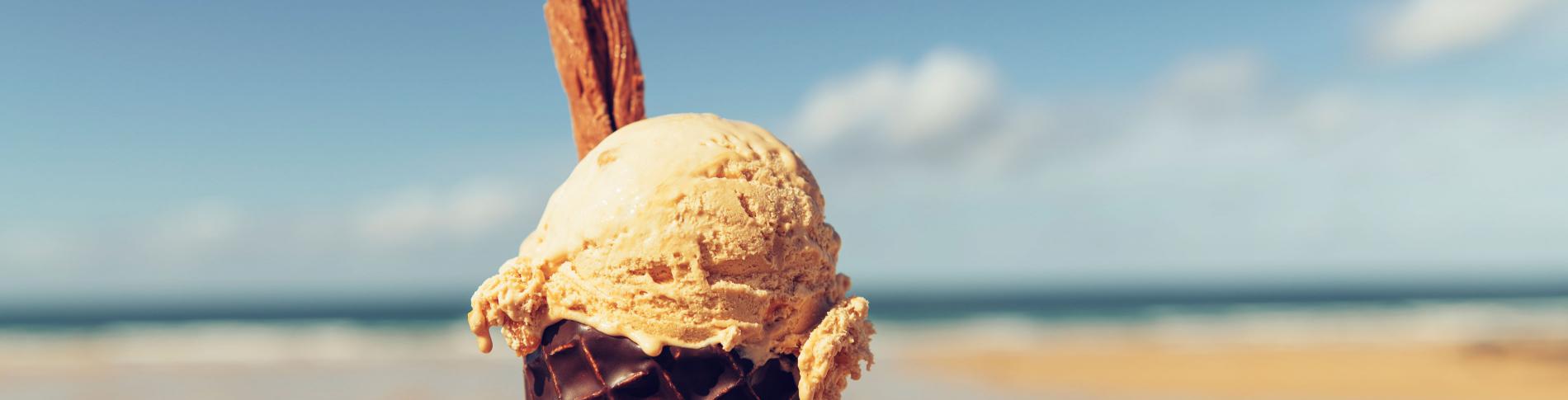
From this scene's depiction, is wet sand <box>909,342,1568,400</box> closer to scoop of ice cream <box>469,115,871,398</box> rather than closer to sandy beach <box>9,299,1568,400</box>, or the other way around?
sandy beach <box>9,299,1568,400</box>

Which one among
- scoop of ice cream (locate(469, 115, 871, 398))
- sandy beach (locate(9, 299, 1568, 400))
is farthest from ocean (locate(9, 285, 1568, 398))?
scoop of ice cream (locate(469, 115, 871, 398))

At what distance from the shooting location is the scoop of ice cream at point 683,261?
2.22 meters

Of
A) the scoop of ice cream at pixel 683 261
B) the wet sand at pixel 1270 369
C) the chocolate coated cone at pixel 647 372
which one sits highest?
the scoop of ice cream at pixel 683 261

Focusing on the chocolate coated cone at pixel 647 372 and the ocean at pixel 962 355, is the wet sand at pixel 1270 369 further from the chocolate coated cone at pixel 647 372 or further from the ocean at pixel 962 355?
the chocolate coated cone at pixel 647 372

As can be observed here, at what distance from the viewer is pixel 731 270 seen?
2.28 m

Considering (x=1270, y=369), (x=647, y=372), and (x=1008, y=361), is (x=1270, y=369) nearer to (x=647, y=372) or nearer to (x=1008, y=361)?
(x=1008, y=361)

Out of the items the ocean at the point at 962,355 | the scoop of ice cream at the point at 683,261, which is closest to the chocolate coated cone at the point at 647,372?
the scoop of ice cream at the point at 683,261

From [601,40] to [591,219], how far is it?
578mm

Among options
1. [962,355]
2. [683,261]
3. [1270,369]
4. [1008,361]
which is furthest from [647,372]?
[1270,369]

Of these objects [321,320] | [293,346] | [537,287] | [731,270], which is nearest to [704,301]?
[731,270]

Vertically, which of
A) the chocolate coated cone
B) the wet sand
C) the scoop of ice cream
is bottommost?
the wet sand

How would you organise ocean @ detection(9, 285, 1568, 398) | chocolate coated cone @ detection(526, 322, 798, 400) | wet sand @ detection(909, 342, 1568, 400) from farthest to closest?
ocean @ detection(9, 285, 1568, 398) → wet sand @ detection(909, 342, 1568, 400) → chocolate coated cone @ detection(526, 322, 798, 400)

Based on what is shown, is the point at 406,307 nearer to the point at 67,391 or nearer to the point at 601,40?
the point at 67,391

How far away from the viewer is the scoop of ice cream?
87.5 inches
